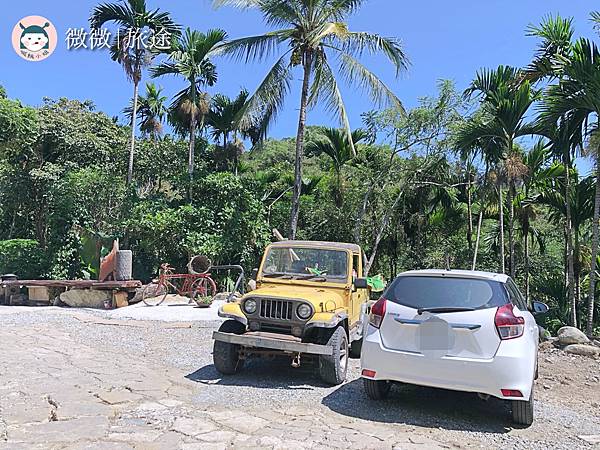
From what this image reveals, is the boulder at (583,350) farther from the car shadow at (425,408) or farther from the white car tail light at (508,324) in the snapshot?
the white car tail light at (508,324)

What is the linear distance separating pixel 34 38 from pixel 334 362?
1476 centimetres

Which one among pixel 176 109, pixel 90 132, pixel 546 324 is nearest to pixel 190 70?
pixel 176 109

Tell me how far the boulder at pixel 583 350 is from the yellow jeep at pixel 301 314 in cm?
416

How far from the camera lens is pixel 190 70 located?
59.3ft

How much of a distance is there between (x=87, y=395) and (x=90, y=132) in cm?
1763

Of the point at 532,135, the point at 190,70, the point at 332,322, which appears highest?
the point at 190,70

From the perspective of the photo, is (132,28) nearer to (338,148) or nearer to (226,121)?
(226,121)

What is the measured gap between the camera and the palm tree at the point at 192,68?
1805 centimetres

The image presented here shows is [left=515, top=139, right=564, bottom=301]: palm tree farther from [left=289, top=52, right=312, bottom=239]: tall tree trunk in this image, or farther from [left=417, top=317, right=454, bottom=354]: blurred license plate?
[left=417, top=317, right=454, bottom=354]: blurred license plate

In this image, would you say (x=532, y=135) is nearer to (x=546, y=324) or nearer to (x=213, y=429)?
(x=546, y=324)

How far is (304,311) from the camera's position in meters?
5.95

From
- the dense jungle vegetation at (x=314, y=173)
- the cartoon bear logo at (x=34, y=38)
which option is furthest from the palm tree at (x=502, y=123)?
the cartoon bear logo at (x=34, y=38)

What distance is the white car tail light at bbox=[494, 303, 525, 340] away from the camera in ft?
15.1

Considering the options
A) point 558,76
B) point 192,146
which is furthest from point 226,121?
point 558,76
